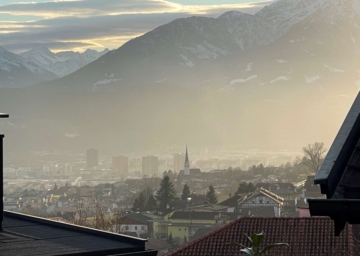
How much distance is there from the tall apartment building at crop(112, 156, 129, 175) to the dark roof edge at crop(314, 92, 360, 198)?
171935 millimetres

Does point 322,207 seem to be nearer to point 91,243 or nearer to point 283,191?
point 91,243

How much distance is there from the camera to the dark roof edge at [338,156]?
185 centimetres

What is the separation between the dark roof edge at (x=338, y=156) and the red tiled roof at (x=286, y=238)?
721 inches

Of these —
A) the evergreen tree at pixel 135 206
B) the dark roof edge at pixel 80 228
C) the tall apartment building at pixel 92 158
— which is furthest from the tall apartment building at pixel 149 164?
the dark roof edge at pixel 80 228

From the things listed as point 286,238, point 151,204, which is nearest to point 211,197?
point 151,204

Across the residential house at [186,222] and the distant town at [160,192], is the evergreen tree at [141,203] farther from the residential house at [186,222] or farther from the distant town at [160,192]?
the residential house at [186,222]

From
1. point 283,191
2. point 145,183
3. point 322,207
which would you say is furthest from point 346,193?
point 145,183

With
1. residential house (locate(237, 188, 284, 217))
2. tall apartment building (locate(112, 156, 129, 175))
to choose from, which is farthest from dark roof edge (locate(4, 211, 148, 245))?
tall apartment building (locate(112, 156, 129, 175))

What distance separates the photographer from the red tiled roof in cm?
2076

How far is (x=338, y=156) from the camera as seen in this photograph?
190 cm

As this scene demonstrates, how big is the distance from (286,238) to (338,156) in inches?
794

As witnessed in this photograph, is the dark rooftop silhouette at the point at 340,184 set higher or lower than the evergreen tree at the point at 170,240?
higher

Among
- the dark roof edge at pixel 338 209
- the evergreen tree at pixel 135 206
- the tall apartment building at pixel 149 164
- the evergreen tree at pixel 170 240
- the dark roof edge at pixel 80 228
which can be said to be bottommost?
the evergreen tree at pixel 170 240

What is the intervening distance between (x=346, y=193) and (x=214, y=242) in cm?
2061
